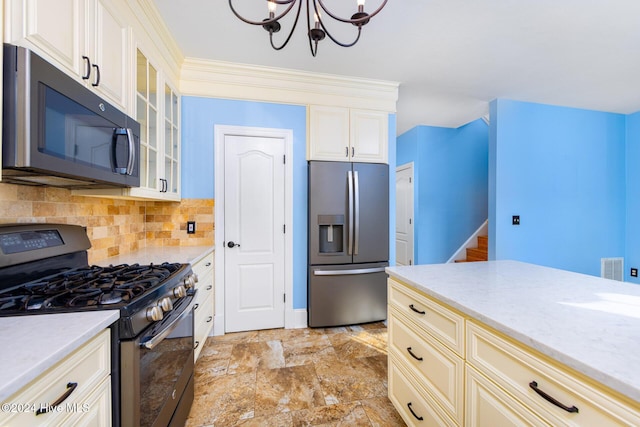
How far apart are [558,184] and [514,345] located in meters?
3.89

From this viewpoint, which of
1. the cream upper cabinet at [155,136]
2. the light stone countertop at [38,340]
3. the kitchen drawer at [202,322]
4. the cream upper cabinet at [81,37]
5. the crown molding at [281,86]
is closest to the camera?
the light stone countertop at [38,340]

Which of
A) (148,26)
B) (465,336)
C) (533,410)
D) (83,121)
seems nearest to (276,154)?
(148,26)

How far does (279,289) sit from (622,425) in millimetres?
2469

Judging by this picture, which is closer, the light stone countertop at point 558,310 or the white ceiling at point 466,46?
the light stone countertop at point 558,310

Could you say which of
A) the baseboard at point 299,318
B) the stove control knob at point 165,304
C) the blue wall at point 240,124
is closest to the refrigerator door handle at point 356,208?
the blue wall at point 240,124

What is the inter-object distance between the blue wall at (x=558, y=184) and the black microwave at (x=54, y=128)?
389cm

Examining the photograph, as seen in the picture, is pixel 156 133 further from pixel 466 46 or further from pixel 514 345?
pixel 466 46

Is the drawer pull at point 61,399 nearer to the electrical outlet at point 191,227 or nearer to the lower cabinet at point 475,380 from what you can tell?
the lower cabinet at point 475,380

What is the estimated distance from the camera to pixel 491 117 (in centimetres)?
346

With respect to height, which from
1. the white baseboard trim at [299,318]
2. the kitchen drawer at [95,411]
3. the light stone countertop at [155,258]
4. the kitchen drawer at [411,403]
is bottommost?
the white baseboard trim at [299,318]

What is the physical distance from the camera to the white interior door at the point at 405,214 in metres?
4.71

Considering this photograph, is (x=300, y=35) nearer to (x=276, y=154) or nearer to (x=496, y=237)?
(x=276, y=154)

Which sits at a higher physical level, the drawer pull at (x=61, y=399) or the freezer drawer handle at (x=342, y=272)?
the drawer pull at (x=61, y=399)

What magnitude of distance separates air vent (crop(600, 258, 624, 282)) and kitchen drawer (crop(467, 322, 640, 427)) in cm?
440
